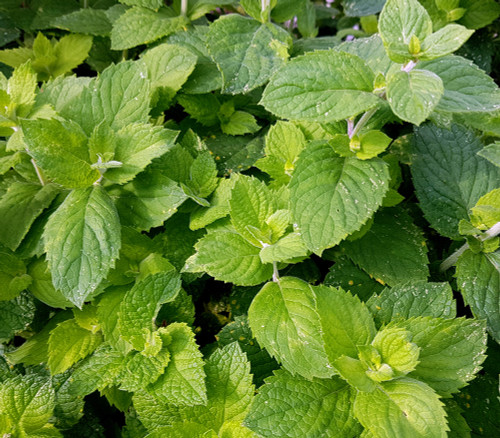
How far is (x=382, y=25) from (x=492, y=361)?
1.04 metres

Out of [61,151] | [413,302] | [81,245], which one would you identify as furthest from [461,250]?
[61,151]

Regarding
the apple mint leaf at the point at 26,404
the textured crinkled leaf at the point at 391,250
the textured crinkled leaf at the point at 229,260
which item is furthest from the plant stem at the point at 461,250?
the apple mint leaf at the point at 26,404

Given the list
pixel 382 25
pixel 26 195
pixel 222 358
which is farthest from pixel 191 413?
pixel 382 25

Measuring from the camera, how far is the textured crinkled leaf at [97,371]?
1273 mm

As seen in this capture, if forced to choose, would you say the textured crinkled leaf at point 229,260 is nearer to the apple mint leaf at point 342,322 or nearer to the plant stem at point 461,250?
the apple mint leaf at point 342,322

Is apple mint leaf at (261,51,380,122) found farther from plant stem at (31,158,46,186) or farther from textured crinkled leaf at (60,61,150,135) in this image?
plant stem at (31,158,46,186)

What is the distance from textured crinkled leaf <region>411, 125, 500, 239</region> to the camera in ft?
4.57

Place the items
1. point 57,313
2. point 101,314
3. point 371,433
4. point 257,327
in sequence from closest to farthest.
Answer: point 371,433, point 257,327, point 101,314, point 57,313

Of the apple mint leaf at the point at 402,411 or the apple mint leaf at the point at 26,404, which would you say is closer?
the apple mint leaf at the point at 402,411

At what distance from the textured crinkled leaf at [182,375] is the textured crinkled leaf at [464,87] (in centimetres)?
89

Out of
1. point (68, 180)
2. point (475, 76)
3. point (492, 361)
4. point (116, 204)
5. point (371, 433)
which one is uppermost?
point (475, 76)

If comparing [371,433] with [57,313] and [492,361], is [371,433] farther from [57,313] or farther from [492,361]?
[57,313]

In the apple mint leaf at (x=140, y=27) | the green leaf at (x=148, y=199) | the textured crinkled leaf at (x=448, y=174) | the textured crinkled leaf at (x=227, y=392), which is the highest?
the apple mint leaf at (x=140, y=27)

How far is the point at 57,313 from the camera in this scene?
1.51 metres
